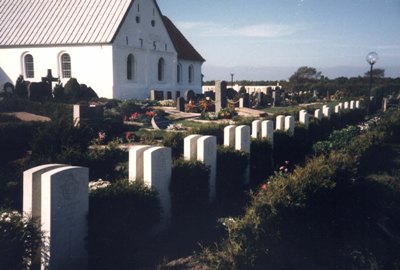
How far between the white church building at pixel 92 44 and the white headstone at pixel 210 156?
2163cm

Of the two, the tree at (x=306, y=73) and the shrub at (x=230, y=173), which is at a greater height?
the tree at (x=306, y=73)

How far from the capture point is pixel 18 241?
13.5 ft

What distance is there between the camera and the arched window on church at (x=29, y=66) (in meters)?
31.4

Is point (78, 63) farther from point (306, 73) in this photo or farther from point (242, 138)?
point (306, 73)

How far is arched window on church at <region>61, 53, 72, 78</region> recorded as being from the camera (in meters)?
30.1

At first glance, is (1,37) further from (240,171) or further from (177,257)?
(177,257)

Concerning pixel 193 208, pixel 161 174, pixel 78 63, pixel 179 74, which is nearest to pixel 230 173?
pixel 193 208

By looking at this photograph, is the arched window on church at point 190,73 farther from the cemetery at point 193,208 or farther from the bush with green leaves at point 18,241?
the bush with green leaves at point 18,241

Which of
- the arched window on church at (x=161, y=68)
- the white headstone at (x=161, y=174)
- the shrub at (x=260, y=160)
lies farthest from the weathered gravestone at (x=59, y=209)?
the arched window on church at (x=161, y=68)

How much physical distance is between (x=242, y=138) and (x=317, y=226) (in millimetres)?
3483

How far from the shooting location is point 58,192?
14.7 feet

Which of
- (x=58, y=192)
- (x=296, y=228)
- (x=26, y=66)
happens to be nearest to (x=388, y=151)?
(x=296, y=228)

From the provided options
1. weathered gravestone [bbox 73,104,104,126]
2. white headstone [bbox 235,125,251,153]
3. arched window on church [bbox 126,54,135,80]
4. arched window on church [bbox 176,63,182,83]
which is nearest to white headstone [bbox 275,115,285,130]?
white headstone [bbox 235,125,251,153]

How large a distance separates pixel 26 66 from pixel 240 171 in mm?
27584
